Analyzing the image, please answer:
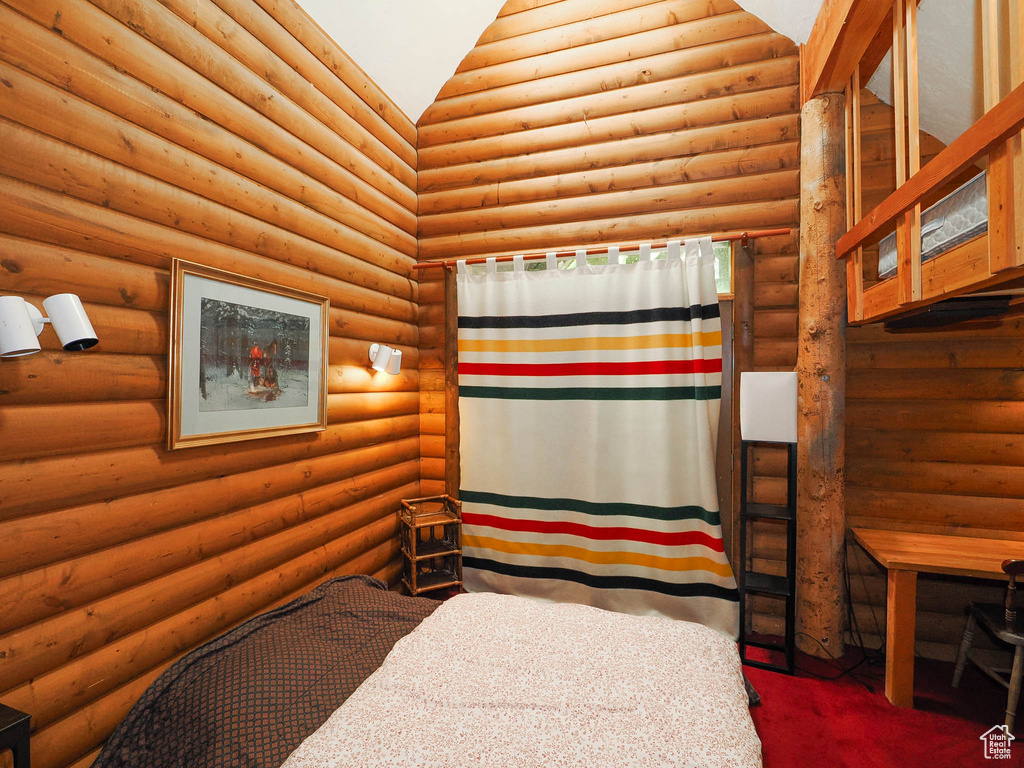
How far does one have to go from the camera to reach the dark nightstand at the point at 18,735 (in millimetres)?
1027

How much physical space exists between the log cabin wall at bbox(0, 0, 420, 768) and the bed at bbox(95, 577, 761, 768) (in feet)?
0.76

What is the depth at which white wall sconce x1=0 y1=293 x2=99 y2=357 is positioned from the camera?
1.09m

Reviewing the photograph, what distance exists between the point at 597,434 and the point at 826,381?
1.22m

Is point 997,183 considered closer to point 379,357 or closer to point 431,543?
point 379,357

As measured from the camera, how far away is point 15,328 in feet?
3.60

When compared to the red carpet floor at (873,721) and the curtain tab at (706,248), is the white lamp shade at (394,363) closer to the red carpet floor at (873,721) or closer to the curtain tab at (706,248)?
the curtain tab at (706,248)

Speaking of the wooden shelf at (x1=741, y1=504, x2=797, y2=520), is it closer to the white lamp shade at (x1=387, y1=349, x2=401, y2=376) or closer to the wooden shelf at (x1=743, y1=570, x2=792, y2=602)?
the wooden shelf at (x1=743, y1=570, x2=792, y2=602)

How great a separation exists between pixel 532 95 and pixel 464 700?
11.1 ft

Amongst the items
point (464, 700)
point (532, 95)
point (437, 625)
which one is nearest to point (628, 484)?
point (437, 625)

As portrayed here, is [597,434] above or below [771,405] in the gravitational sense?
below

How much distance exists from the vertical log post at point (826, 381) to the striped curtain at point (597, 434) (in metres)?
0.44

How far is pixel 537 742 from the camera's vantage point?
128 centimetres

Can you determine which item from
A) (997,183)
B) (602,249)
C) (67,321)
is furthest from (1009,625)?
(67,321)

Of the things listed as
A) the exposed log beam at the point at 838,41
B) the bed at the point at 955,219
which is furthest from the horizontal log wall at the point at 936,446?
the exposed log beam at the point at 838,41
